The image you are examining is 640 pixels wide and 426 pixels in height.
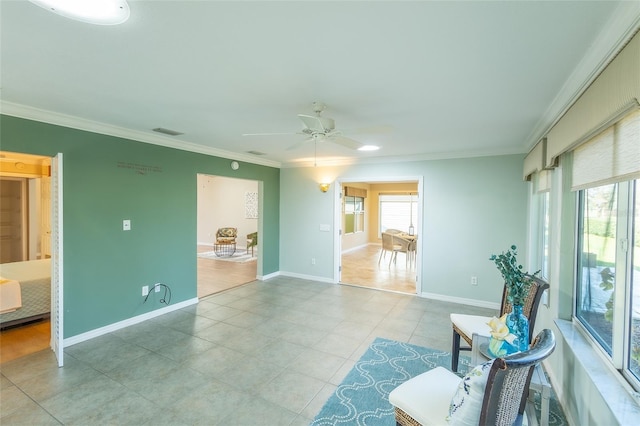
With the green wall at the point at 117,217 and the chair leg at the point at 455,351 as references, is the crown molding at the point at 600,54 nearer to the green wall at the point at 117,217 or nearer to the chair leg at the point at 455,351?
the chair leg at the point at 455,351

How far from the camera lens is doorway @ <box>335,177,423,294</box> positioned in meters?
5.88

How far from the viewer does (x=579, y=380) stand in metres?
1.90

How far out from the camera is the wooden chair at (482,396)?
3.98 feet

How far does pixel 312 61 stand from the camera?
183 centimetres

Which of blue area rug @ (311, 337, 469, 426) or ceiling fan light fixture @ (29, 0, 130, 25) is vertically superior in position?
ceiling fan light fixture @ (29, 0, 130, 25)

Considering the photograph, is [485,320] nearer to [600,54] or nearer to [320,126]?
[600,54]

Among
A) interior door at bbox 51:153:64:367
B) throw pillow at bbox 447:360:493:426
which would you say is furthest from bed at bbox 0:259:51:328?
throw pillow at bbox 447:360:493:426

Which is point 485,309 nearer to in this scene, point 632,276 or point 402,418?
point 632,276

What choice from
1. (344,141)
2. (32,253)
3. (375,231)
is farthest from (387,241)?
(32,253)

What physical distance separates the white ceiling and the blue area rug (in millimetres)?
2384

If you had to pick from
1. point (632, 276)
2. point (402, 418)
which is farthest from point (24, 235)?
point (632, 276)

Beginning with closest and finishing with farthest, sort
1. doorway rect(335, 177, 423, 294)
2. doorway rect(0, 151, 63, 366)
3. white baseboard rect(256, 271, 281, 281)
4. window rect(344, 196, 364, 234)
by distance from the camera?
doorway rect(0, 151, 63, 366) < doorway rect(335, 177, 423, 294) < white baseboard rect(256, 271, 281, 281) < window rect(344, 196, 364, 234)

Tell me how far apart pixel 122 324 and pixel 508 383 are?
4.06 metres

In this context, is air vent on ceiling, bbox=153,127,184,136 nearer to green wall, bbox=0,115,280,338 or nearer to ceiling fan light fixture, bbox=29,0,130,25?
green wall, bbox=0,115,280,338
